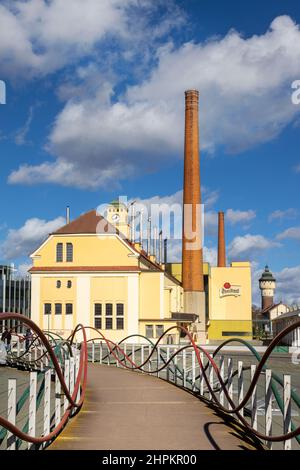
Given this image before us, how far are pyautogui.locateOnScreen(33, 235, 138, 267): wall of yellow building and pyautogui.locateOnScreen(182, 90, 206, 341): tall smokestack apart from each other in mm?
8775

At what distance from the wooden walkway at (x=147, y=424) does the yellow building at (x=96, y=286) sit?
35959 mm

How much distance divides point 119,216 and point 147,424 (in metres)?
60.9

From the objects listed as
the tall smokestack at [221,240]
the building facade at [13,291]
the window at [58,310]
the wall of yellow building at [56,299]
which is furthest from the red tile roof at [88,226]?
the tall smokestack at [221,240]

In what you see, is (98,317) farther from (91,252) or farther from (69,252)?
(69,252)

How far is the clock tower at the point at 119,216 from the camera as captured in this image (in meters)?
67.8

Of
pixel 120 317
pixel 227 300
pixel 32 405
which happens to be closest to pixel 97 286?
pixel 120 317

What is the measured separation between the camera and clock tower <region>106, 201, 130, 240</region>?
6781 centimetres

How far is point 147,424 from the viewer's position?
32.6 ft

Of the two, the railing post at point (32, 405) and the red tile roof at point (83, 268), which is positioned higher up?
the red tile roof at point (83, 268)

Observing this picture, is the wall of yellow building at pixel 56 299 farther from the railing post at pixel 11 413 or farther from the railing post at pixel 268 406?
the railing post at pixel 11 413

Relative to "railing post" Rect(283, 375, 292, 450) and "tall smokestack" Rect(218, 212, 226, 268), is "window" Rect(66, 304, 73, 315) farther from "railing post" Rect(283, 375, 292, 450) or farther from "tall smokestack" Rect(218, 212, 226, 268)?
"railing post" Rect(283, 375, 292, 450)
